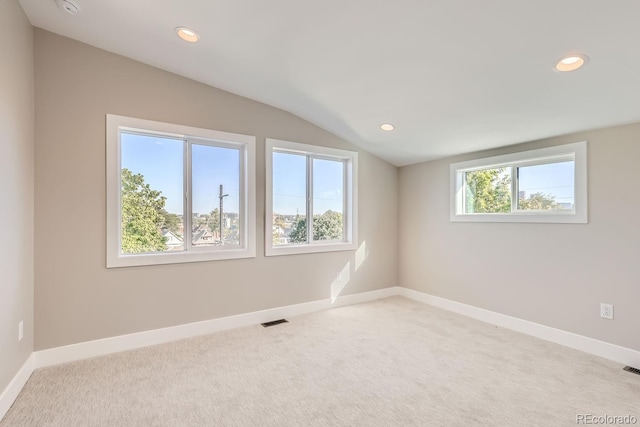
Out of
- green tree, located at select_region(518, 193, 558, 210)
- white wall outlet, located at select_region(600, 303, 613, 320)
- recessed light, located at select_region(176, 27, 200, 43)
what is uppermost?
recessed light, located at select_region(176, 27, 200, 43)

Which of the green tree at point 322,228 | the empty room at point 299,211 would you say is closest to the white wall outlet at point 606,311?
the empty room at point 299,211

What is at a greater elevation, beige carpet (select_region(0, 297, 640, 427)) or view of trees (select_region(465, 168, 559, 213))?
view of trees (select_region(465, 168, 559, 213))

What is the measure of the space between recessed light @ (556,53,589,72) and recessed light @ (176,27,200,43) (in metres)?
2.60

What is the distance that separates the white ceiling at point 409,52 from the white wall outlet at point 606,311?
5.23 feet

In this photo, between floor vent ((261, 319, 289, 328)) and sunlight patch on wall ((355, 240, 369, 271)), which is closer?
floor vent ((261, 319, 289, 328))

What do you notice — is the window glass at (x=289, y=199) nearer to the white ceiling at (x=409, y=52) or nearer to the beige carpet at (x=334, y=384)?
the white ceiling at (x=409, y=52)

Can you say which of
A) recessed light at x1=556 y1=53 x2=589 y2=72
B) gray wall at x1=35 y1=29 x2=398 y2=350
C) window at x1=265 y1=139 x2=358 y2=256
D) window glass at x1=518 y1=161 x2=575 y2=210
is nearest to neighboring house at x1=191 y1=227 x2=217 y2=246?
gray wall at x1=35 y1=29 x2=398 y2=350

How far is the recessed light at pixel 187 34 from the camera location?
2.31m

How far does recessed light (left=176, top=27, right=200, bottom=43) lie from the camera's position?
7.57 ft

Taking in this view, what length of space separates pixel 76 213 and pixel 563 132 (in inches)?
176

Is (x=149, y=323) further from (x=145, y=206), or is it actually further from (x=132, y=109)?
(x=132, y=109)

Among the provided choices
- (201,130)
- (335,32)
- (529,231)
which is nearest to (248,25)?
(335,32)

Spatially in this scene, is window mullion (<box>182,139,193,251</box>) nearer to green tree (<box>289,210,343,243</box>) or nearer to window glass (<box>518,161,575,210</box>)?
green tree (<box>289,210,343,243</box>)

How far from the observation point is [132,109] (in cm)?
285
